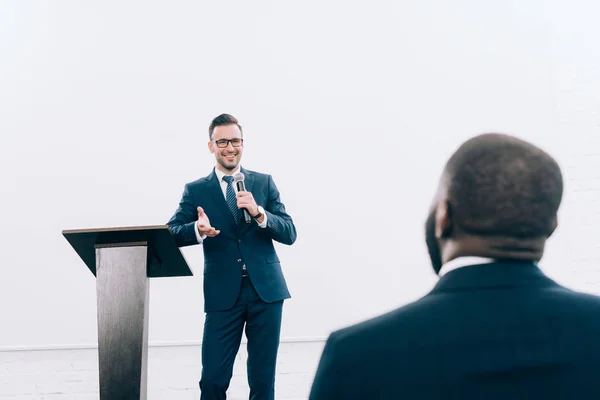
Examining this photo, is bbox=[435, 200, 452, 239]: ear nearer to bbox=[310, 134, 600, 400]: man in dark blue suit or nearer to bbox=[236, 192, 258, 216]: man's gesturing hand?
bbox=[310, 134, 600, 400]: man in dark blue suit

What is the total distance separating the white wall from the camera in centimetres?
360

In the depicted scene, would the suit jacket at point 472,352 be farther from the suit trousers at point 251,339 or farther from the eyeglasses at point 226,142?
the eyeglasses at point 226,142

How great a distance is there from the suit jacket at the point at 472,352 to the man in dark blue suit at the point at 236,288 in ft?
6.09

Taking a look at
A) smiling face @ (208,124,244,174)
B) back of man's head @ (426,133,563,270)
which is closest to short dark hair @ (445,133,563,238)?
back of man's head @ (426,133,563,270)

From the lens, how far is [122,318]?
1.98 meters

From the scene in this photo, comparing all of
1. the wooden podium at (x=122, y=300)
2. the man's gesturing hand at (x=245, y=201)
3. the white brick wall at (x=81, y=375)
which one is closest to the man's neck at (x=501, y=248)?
the wooden podium at (x=122, y=300)

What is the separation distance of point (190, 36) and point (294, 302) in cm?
174

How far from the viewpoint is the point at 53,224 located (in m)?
3.60

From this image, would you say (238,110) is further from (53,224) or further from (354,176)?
(53,224)

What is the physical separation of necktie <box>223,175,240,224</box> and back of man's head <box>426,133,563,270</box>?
2.04 m

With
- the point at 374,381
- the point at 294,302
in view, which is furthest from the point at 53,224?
the point at 374,381

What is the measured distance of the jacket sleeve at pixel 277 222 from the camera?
2578 millimetres

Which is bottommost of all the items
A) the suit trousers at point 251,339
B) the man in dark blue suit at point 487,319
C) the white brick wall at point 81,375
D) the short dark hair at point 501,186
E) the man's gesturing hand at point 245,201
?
the white brick wall at point 81,375

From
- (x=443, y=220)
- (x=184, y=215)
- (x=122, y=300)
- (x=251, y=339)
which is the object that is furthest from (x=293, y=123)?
(x=443, y=220)
